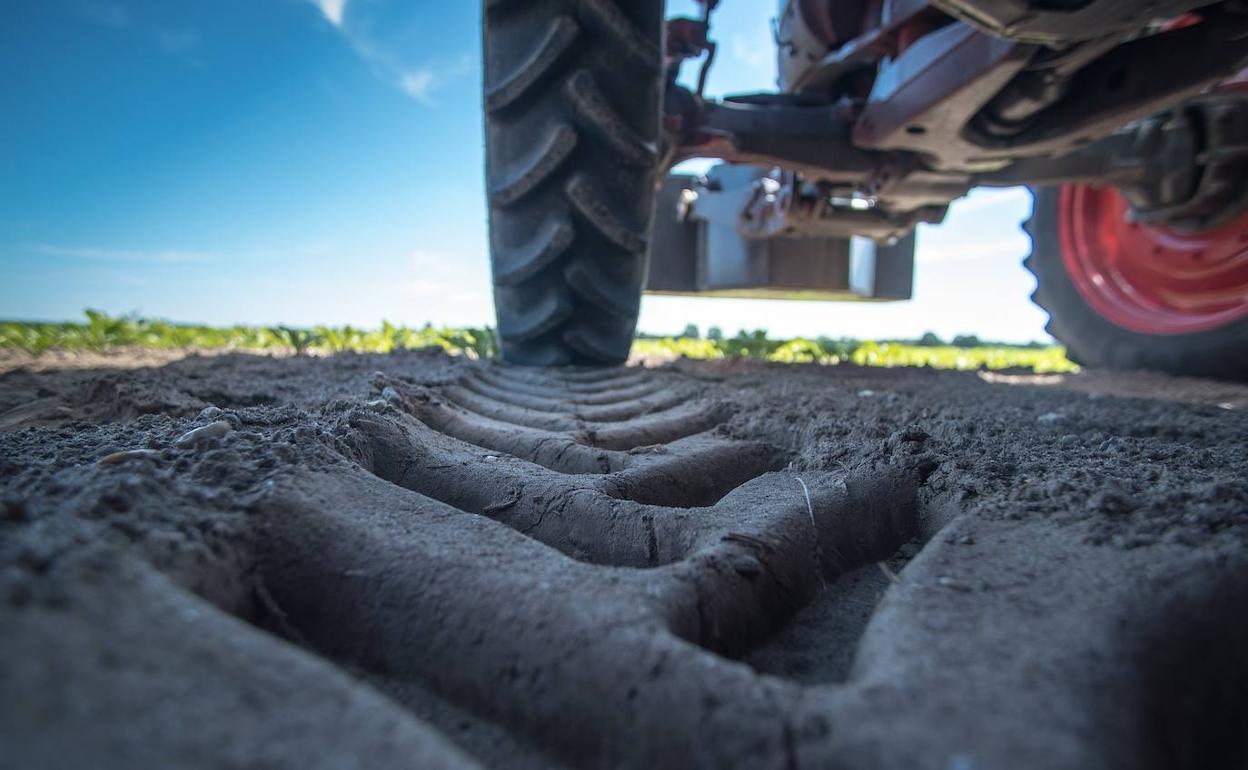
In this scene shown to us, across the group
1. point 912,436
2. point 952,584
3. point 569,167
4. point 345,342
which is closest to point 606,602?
point 952,584

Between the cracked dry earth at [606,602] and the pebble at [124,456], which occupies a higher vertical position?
the pebble at [124,456]

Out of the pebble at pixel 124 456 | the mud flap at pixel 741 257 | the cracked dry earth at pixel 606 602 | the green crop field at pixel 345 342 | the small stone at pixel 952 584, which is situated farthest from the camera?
the mud flap at pixel 741 257

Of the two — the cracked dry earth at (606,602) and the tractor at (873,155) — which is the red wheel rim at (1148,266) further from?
the cracked dry earth at (606,602)

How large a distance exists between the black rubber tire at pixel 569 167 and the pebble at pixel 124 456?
1202 millimetres

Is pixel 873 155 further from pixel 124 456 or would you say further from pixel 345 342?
pixel 345 342

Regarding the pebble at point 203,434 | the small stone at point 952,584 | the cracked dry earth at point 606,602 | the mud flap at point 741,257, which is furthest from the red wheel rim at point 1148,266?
the pebble at point 203,434

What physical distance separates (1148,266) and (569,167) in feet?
9.38

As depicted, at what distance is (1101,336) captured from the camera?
315 centimetres

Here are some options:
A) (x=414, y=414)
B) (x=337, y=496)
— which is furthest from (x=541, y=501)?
(x=414, y=414)

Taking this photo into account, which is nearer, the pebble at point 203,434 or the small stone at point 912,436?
the pebble at point 203,434

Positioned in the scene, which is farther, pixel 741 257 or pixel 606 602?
pixel 741 257

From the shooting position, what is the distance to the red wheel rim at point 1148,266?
2717 mm

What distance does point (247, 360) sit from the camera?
2400 mm

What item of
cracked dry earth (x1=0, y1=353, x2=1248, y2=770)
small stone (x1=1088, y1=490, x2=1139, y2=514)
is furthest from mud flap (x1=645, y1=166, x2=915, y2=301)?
small stone (x1=1088, y1=490, x2=1139, y2=514)
